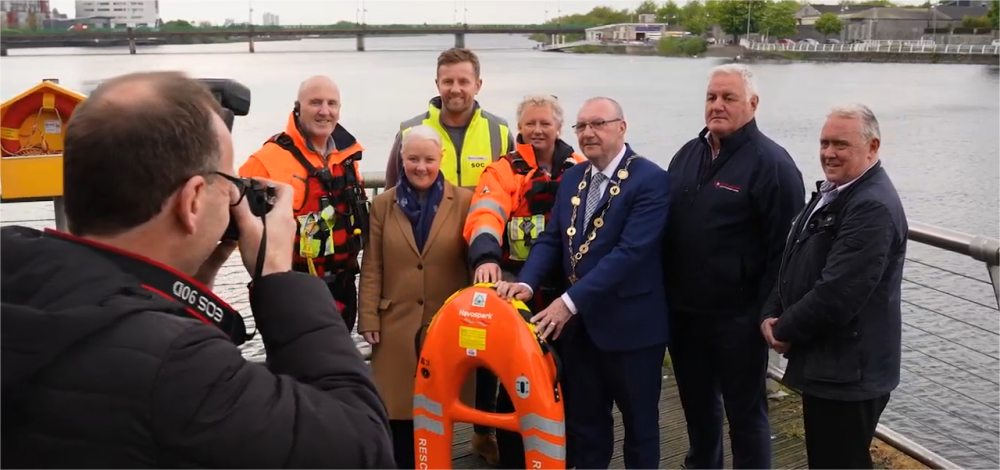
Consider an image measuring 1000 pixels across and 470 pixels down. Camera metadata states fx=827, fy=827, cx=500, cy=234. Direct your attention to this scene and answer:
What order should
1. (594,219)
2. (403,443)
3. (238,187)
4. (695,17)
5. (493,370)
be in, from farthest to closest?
(695,17) < (403,443) < (594,219) < (493,370) < (238,187)

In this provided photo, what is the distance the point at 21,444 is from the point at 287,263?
1.24 feet

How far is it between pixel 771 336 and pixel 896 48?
190 ft

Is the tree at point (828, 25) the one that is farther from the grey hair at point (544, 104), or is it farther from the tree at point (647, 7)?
the grey hair at point (544, 104)

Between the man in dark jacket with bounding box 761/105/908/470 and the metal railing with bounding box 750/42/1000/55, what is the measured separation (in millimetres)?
53091

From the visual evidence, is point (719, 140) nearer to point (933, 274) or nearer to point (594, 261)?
point (594, 261)

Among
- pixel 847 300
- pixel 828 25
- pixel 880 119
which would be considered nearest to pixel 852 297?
pixel 847 300

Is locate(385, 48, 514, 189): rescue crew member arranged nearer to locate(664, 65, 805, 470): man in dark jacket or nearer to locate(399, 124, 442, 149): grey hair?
locate(399, 124, 442, 149): grey hair

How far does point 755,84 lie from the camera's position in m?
2.62

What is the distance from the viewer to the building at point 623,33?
67562 mm

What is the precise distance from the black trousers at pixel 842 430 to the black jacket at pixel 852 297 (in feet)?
0.13

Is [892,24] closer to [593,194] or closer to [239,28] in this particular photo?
[239,28]

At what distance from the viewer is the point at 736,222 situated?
2520 mm

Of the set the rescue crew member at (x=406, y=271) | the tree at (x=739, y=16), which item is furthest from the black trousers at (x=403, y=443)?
the tree at (x=739, y=16)

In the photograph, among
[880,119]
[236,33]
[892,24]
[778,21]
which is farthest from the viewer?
[892,24]
